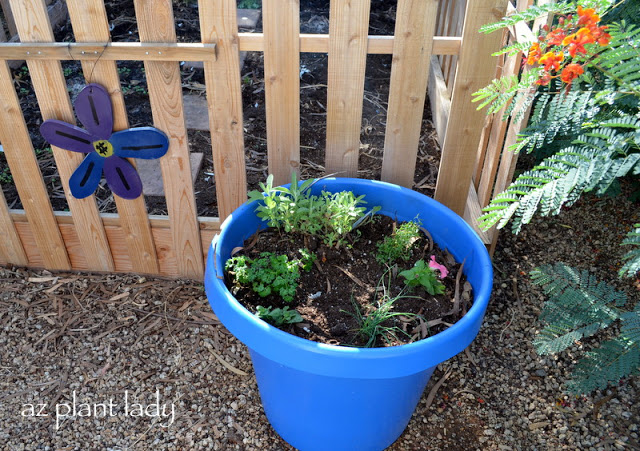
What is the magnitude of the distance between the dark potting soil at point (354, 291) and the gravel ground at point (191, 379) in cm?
57

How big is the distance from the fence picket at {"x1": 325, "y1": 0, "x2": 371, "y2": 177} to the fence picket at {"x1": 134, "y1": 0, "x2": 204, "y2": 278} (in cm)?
60

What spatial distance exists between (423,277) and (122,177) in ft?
4.37

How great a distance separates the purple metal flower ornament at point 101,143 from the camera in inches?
88.4

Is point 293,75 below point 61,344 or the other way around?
the other way around

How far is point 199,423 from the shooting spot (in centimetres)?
229

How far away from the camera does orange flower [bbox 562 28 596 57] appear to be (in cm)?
141

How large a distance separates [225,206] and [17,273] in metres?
1.16

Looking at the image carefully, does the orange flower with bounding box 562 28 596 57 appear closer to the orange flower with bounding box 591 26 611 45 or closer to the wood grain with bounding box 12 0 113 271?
the orange flower with bounding box 591 26 611 45

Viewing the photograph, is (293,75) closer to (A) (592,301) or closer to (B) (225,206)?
(B) (225,206)

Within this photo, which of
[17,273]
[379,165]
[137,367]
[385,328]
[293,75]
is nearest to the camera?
[385,328]

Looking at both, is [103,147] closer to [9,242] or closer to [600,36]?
[9,242]

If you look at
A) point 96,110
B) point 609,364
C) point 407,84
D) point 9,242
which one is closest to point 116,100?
point 96,110

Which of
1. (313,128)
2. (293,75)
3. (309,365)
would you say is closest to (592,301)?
(309,365)

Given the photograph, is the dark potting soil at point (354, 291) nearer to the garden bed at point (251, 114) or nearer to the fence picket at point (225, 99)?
the fence picket at point (225, 99)
